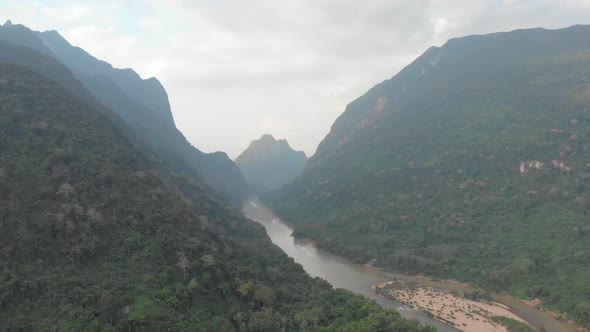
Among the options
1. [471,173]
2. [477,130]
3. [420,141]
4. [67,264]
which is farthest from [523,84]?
[67,264]

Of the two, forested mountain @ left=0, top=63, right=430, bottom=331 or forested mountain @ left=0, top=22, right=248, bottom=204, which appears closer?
forested mountain @ left=0, top=63, right=430, bottom=331

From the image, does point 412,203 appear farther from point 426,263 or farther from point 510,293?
point 510,293

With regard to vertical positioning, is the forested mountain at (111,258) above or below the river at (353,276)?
above

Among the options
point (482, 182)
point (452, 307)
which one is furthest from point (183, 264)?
point (482, 182)

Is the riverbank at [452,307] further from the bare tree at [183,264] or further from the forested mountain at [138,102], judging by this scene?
the forested mountain at [138,102]

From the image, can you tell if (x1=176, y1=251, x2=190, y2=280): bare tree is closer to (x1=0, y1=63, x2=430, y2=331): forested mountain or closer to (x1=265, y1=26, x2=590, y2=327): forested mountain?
(x1=0, y1=63, x2=430, y2=331): forested mountain

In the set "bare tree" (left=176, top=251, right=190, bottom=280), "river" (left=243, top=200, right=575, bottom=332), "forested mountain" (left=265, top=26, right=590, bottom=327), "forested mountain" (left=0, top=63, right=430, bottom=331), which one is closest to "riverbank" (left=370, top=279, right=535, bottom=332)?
"river" (left=243, top=200, right=575, bottom=332)

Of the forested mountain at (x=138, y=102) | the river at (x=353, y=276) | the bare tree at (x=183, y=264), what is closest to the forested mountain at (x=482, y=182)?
the river at (x=353, y=276)
